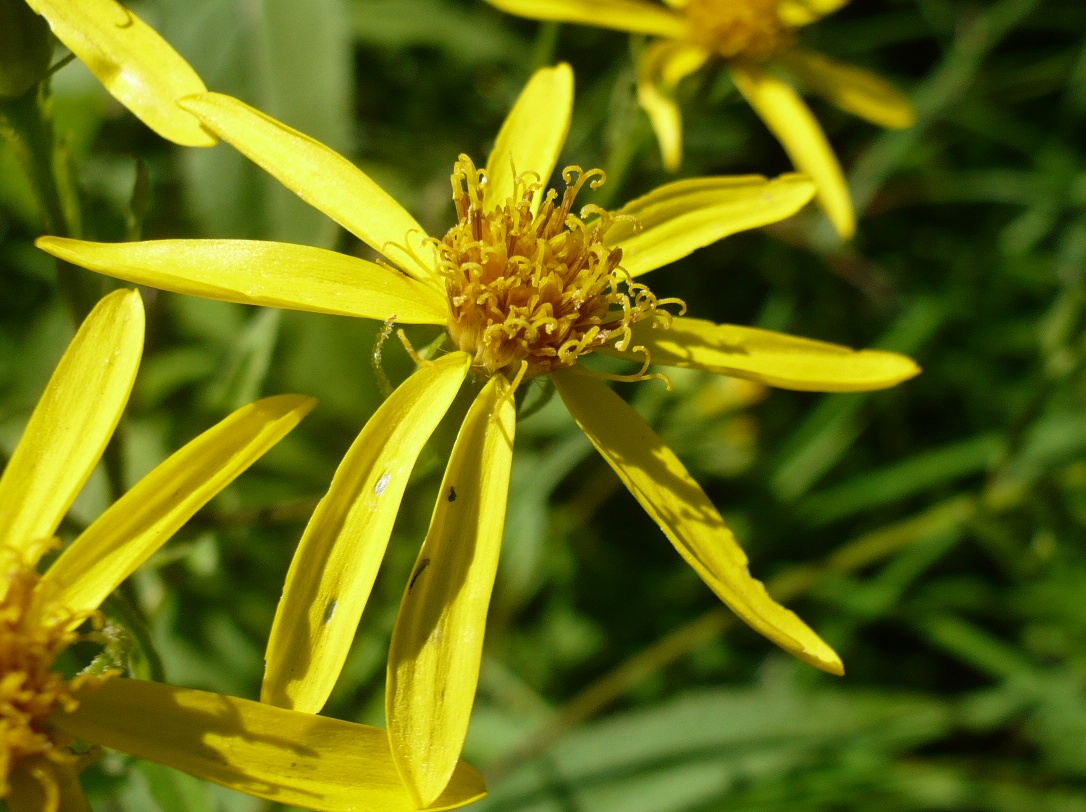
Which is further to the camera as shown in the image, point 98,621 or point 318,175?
point 318,175

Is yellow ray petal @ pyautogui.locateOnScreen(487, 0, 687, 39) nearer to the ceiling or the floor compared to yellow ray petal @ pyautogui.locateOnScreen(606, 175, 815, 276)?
nearer to the ceiling

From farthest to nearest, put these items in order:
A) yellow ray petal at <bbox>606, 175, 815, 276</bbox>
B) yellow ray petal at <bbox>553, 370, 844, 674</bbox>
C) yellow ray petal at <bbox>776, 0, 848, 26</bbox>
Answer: yellow ray petal at <bbox>776, 0, 848, 26</bbox> < yellow ray petal at <bbox>606, 175, 815, 276</bbox> < yellow ray petal at <bbox>553, 370, 844, 674</bbox>

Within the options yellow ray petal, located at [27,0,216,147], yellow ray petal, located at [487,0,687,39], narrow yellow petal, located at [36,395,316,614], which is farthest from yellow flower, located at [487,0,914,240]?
narrow yellow petal, located at [36,395,316,614]

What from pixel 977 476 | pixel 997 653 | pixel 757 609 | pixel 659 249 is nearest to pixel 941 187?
pixel 977 476

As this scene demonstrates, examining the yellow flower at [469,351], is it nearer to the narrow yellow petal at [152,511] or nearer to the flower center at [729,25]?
the narrow yellow petal at [152,511]

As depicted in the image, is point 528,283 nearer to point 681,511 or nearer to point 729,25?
point 681,511

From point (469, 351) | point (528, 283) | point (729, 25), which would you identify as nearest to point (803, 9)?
point (729, 25)

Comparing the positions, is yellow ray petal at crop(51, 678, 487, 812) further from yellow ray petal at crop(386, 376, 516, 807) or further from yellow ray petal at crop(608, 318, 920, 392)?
yellow ray petal at crop(608, 318, 920, 392)
